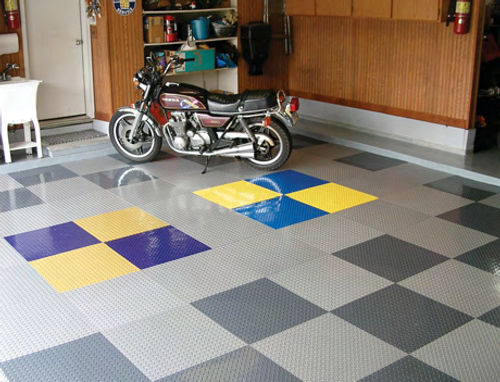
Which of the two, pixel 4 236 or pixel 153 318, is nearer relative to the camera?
pixel 153 318

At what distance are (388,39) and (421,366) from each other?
532 cm

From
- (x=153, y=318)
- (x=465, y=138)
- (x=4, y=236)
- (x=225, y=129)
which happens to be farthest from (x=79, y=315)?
(x=465, y=138)

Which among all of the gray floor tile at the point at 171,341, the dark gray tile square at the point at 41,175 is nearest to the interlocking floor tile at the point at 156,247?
the gray floor tile at the point at 171,341

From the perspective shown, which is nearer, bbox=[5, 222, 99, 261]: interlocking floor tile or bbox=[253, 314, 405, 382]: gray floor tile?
bbox=[253, 314, 405, 382]: gray floor tile

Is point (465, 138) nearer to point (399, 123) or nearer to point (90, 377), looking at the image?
point (399, 123)

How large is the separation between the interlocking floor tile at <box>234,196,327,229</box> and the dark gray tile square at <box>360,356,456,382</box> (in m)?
2.09

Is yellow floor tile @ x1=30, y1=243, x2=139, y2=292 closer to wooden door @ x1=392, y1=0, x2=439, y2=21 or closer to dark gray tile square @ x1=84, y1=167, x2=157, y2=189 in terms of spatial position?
dark gray tile square @ x1=84, y1=167, x2=157, y2=189

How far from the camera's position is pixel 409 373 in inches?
128

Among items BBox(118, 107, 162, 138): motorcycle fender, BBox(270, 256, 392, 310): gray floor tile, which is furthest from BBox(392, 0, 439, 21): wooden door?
BBox(270, 256, 392, 310): gray floor tile

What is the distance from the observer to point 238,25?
8.52m

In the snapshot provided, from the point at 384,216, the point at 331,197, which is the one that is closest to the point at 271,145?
the point at 331,197

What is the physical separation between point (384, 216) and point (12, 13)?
4.59 metres

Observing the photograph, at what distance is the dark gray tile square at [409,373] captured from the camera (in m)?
3.21

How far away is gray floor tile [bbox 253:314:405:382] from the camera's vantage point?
10.8 feet
